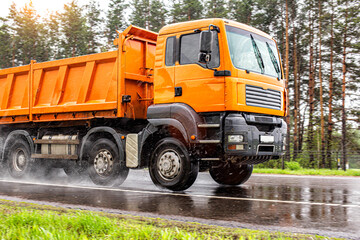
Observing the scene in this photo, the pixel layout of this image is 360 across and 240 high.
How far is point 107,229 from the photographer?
473cm

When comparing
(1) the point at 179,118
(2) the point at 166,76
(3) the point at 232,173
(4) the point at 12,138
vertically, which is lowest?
(3) the point at 232,173

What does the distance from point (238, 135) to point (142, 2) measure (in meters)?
35.0

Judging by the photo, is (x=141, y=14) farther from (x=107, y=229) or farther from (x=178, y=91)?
(x=107, y=229)

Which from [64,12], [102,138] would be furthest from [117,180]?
[64,12]

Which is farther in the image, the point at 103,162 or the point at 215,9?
the point at 215,9

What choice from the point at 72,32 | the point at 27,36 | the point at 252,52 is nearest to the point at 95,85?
the point at 252,52

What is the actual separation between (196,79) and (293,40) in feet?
95.1

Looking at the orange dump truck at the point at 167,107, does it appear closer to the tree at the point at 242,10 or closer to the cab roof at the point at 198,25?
the cab roof at the point at 198,25

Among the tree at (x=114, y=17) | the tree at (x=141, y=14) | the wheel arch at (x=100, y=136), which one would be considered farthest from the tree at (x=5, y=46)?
the wheel arch at (x=100, y=136)

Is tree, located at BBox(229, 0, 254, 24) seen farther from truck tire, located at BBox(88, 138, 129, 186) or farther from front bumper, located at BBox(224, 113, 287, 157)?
front bumper, located at BBox(224, 113, 287, 157)

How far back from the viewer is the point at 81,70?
431 inches

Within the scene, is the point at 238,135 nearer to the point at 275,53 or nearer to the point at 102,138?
the point at 275,53

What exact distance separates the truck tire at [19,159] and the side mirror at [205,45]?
21.5 ft

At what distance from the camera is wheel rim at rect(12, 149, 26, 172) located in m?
12.3
